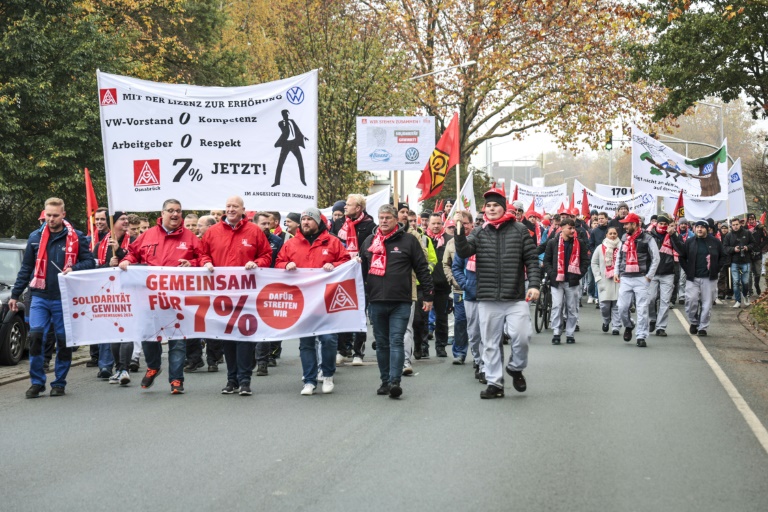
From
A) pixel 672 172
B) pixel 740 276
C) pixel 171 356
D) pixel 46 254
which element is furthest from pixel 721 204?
pixel 46 254

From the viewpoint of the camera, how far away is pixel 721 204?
2362 centimetres

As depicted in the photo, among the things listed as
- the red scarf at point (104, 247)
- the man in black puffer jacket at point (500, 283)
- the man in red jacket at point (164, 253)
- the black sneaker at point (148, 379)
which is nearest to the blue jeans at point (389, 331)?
the man in black puffer jacket at point (500, 283)

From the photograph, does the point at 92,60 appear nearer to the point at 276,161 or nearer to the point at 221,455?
the point at 276,161

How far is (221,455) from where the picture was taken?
23.8ft

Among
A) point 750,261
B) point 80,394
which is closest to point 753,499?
point 80,394

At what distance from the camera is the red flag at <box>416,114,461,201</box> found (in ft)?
44.1

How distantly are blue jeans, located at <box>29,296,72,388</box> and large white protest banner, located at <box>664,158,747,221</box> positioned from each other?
15.5 metres

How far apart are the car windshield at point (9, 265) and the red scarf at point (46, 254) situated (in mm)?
3858

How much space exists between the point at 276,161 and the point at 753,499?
7.05 metres

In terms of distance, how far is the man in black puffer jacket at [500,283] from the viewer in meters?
9.92

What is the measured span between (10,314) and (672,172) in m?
14.0

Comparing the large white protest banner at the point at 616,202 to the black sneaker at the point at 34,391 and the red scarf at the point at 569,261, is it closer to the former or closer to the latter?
the red scarf at the point at 569,261

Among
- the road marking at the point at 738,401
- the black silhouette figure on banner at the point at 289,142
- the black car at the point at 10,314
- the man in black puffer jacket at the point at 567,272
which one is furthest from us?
the man in black puffer jacket at the point at 567,272

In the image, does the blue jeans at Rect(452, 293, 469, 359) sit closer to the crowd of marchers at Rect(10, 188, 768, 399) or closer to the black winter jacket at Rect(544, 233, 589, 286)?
the crowd of marchers at Rect(10, 188, 768, 399)
